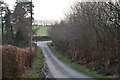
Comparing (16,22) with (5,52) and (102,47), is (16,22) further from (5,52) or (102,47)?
(5,52)

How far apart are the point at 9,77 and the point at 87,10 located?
1546 cm

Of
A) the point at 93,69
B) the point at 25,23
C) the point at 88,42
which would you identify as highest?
the point at 25,23

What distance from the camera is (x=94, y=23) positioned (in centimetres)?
2594

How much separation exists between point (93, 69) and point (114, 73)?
6.06 m

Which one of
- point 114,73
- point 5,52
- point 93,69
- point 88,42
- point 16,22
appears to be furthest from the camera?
point 16,22

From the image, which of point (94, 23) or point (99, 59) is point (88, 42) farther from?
point (94, 23)

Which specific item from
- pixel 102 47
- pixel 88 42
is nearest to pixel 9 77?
pixel 102 47

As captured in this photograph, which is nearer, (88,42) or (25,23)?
(88,42)

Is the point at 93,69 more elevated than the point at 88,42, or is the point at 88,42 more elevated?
the point at 88,42

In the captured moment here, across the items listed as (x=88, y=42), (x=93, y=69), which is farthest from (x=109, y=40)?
(x=88, y=42)

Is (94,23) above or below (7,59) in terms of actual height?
above

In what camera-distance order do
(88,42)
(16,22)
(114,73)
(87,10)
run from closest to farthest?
1. (114,73)
2. (87,10)
3. (88,42)
4. (16,22)

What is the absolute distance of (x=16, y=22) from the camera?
137 ft

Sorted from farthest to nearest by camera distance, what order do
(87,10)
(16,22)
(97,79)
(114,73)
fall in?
(16,22) < (87,10) < (114,73) < (97,79)
